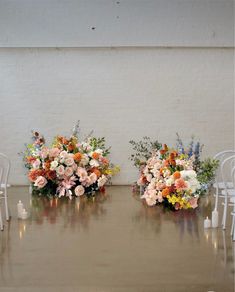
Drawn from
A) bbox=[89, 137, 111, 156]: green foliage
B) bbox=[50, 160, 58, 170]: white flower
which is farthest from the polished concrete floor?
bbox=[89, 137, 111, 156]: green foliage

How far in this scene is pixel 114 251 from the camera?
16.9 ft

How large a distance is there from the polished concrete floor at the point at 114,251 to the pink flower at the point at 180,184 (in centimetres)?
36

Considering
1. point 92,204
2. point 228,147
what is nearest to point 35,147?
point 92,204

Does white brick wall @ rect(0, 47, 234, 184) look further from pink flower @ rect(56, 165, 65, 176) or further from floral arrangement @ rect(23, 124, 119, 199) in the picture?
pink flower @ rect(56, 165, 65, 176)

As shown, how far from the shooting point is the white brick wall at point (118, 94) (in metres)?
10.1

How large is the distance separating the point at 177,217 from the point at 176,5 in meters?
4.78

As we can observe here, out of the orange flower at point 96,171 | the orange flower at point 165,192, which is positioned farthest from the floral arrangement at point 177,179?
the orange flower at point 96,171

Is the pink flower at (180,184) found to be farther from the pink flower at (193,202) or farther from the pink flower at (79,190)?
the pink flower at (79,190)

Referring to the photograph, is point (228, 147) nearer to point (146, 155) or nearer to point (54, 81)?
point (146, 155)

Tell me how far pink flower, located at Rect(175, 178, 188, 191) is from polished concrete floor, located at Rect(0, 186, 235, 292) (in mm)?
363

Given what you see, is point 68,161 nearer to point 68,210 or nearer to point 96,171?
point 96,171

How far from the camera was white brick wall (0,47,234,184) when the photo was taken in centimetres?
1013

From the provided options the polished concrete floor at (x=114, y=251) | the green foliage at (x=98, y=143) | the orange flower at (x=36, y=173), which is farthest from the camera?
the green foliage at (x=98, y=143)

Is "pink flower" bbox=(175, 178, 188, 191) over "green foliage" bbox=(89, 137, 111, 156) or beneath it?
beneath
